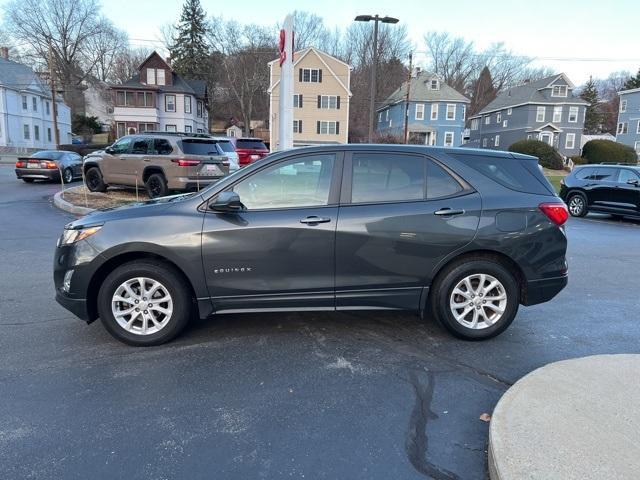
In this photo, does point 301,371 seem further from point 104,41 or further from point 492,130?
point 104,41

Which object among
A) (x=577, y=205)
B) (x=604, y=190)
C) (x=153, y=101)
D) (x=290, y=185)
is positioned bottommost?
(x=577, y=205)

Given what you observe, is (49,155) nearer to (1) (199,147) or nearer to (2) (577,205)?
(1) (199,147)

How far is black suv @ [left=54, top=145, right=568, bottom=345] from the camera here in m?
4.20

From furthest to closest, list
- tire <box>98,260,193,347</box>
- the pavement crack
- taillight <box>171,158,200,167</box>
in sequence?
taillight <box>171,158,200,167</box> → tire <box>98,260,193,347</box> → the pavement crack

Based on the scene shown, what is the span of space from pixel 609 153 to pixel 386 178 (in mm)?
45117

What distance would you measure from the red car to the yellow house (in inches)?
967

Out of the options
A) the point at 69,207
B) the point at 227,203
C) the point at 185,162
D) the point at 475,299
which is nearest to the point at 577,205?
the point at 185,162

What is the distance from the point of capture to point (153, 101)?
5338cm

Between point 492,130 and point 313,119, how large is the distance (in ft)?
84.0

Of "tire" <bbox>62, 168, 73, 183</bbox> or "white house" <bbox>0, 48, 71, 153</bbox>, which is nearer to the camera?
"tire" <bbox>62, 168, 73, 183</bbox>

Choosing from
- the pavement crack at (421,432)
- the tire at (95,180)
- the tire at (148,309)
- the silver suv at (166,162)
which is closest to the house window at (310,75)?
the tire at (95,180)

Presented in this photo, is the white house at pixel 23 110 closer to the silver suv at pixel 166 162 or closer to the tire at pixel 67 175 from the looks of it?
the tire at pixel 67 175

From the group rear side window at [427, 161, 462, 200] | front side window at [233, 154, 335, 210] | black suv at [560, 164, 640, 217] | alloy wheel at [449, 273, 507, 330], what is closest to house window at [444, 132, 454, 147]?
black suv at [560, 164, 640, 217]

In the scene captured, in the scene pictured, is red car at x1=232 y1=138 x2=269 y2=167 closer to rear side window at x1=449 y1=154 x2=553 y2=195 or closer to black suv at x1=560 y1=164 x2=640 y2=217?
black suv at x1=560 y1=164 x2=640 y2=217
